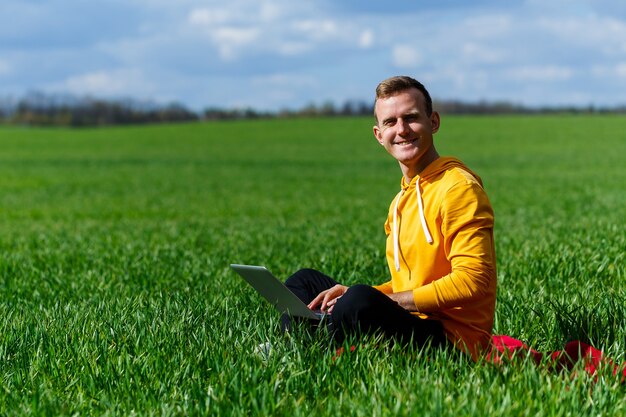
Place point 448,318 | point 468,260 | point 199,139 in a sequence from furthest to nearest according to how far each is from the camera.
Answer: point 199,139
point 448,318
point 468,260

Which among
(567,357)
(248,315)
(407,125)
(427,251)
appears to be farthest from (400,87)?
(248,315)

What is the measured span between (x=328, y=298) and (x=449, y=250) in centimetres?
78

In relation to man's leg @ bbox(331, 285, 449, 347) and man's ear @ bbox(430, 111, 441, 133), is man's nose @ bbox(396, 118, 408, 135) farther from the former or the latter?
man's leg @ bbox(331, 285, 449, 347)

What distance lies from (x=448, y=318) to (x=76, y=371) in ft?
6.72

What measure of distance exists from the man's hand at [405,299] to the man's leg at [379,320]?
0.04 meters

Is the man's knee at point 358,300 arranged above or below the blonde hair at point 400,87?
below

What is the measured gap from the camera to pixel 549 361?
160 inches

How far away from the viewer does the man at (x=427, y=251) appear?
4004 mm

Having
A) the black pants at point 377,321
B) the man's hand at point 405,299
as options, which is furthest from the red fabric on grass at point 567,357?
the man's hand at point 405,299

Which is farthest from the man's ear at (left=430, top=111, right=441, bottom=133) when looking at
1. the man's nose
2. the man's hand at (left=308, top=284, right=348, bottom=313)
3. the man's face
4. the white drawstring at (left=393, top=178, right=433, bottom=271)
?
the man's hand at (left=308, top=284, right=348, bottom=313)

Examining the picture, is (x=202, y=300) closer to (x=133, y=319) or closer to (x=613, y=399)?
(x=133, y=319)

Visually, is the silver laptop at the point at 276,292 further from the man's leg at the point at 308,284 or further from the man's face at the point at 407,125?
the man's face at the point at 407,125

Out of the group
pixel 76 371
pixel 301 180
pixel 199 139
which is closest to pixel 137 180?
pixel 301 180

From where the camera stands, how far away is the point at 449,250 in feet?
13.7
